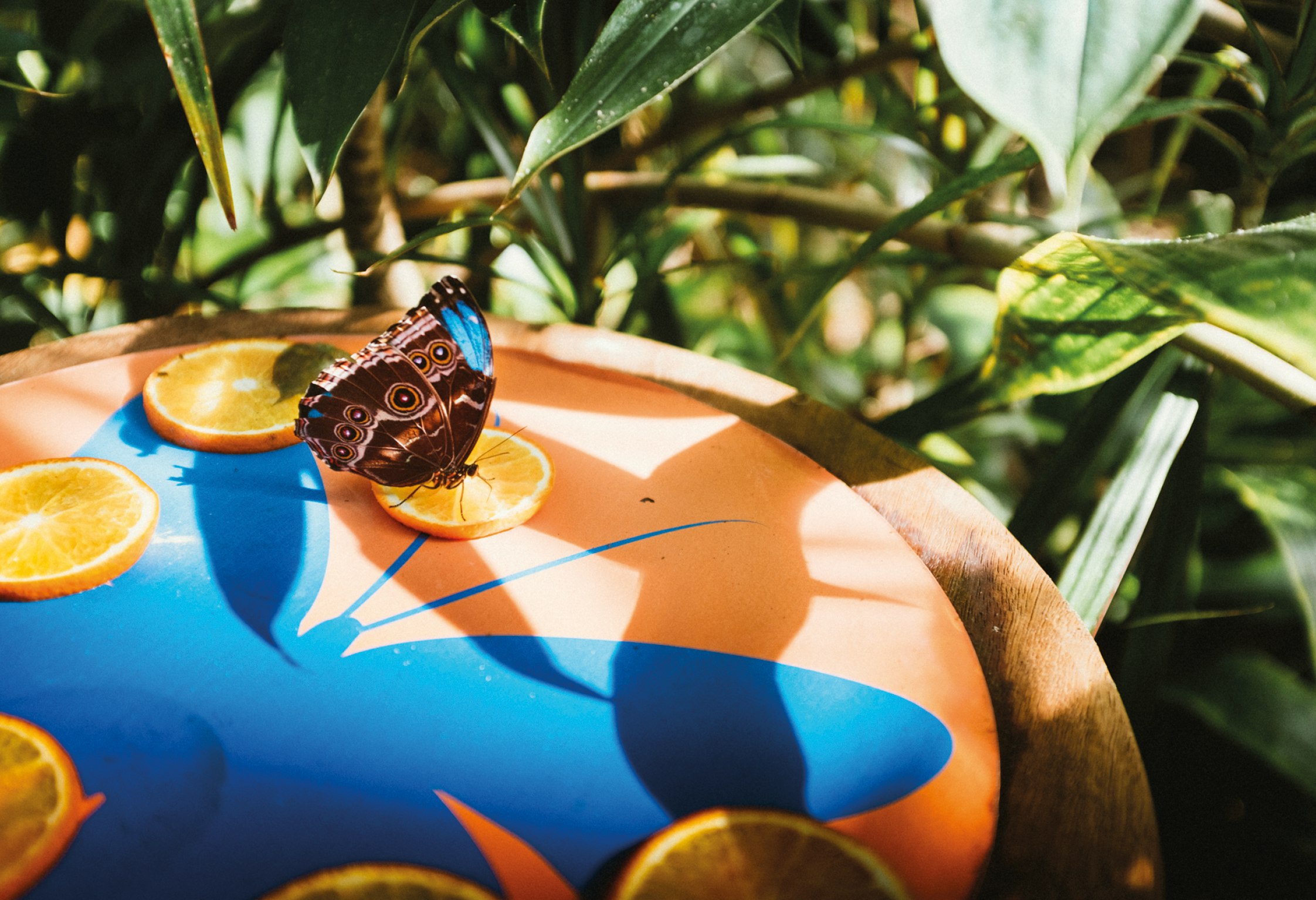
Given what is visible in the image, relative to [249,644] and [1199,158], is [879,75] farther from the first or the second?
[249,644]

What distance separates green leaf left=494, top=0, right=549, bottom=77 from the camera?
60cm

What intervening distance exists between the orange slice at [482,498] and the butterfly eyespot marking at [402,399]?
6 centimetres

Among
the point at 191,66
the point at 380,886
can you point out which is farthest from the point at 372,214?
the point at 380,886

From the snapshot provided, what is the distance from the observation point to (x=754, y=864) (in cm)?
41

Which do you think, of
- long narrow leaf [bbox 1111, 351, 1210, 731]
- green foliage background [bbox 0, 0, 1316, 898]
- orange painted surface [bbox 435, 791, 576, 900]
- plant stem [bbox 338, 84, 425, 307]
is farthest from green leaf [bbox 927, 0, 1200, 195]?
plant stem [bbox 338, 84, 425, 307]

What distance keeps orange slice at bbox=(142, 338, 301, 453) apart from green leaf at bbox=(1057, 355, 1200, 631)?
0.73m

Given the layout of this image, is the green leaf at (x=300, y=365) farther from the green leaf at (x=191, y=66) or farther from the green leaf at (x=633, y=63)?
the green leaf at (x=633, y=63)

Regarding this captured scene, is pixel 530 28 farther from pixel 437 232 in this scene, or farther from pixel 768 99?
pixel 768 99

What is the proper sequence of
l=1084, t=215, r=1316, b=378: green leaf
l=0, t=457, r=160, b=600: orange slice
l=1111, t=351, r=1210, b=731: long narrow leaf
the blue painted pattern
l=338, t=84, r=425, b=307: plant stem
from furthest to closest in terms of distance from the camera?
l=338, t=84, r=425, b=307: plant stem → l=1111, t=351, r=1210, b=731: long narrow leaf → l=0, t=457, r=160, b=600: orange slice → the blue painted pattern → l=1084, t=215, r=1316, b=378: green leaf

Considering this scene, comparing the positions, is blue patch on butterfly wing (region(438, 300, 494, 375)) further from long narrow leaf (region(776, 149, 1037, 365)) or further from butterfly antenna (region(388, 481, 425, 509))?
long narrow leaf (region(776, 149, 1037, 365))

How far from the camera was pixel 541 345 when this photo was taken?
0.86 m

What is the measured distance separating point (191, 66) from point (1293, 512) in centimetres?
107

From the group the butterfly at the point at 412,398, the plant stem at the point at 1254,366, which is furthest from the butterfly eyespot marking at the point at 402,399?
the plant stem at the point at 1254,366

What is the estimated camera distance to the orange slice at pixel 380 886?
392 millimetres
